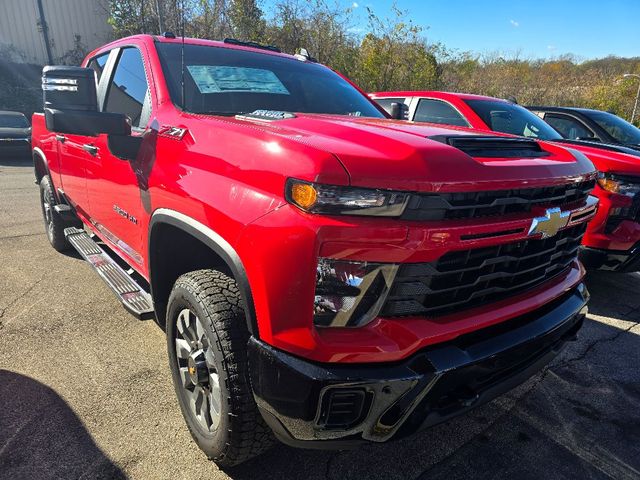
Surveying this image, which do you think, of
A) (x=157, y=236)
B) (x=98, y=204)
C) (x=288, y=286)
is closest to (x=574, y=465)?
(x=288, y=286)

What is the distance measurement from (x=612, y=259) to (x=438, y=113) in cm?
263

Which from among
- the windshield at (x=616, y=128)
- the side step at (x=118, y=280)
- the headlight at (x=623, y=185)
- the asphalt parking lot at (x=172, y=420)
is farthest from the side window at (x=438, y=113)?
the side step at (x=118, y=280)

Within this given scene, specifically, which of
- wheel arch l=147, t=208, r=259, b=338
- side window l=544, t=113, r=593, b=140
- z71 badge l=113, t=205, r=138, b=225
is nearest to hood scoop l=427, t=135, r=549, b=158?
wheel arch l=147, t=208, r=259, b=338

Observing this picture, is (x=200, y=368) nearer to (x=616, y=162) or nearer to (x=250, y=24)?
(x=616, y=162)

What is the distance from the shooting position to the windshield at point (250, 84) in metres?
2.53

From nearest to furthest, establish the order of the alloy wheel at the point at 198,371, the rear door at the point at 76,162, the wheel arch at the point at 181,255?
the wheel arch at the point at 181,255, the alloy wheel at the point at 198,371, the rear door at the point at 76,162

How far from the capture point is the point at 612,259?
13.1 ft

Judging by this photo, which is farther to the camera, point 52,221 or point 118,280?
point 52,221

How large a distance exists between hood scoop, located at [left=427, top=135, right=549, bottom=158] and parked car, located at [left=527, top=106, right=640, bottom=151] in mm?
4666

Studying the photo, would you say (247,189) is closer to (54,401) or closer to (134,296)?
(134,296)

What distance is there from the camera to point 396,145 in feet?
5.41

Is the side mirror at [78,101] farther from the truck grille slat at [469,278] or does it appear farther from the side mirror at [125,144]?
the truck grille slat at [469,278]

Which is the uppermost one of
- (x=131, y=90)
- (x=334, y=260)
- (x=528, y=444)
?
(x=131, y=90)

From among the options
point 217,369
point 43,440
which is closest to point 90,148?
point 43,440
